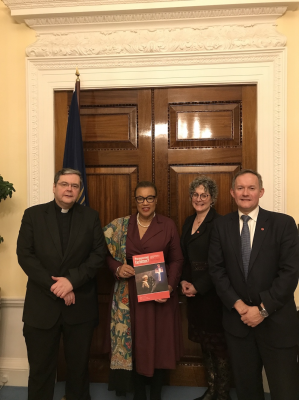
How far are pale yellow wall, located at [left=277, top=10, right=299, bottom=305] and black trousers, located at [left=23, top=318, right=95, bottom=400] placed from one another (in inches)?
74.5

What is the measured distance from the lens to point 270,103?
275cm

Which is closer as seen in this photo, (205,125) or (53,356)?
(53,356)

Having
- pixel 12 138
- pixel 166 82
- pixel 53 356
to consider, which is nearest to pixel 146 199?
pixel 166 82

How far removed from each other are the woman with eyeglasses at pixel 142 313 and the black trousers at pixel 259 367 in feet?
1.64

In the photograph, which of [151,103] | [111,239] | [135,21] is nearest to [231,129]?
[151,103]

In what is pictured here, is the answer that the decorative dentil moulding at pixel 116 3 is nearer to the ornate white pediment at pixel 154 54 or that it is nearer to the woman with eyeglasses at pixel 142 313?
the ornate white pediment at pixel 154 54

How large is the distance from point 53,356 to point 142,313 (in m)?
0.71

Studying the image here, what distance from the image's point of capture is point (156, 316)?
2344mm

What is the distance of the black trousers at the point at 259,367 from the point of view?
1.90 m

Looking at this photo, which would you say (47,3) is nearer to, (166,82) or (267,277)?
(166,82)

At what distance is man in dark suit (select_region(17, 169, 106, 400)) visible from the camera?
2143mm

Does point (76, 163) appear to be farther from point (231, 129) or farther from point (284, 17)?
point (284, 17)

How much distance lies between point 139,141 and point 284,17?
1687 millimetres

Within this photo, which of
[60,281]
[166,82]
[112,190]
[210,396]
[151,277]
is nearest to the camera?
[60,281]
